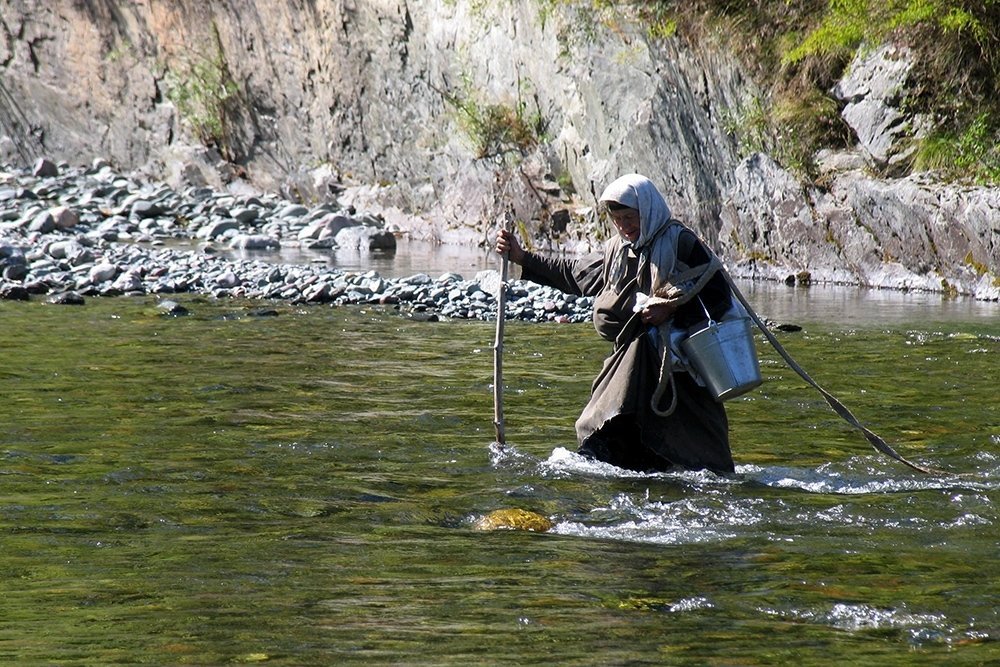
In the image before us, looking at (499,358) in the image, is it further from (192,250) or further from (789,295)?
(192,250)

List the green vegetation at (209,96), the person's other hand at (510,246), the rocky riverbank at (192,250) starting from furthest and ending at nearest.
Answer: the green vegetation at (209,96) < the rocky riverbank at (192,250) < the person's other hand at (510,246)

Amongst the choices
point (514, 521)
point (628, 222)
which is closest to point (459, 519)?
point (514, 521)

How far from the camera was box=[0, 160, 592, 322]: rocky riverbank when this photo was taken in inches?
580

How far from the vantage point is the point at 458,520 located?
5828mm

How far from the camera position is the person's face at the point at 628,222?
6453 mm

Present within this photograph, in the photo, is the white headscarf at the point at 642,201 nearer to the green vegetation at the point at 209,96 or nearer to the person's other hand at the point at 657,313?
the person's other hand at the point at 657,313

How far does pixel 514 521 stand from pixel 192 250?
1606 centimetres

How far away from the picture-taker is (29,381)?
31.2 feet

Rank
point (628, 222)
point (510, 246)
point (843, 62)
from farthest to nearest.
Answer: point (843, 62)
point (510, 246)
point (628, 222)

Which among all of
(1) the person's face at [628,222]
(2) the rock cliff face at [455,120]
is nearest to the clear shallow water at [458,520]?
(1) the person's face at [628,222]

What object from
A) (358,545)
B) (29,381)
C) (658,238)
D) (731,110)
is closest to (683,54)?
(731,110)

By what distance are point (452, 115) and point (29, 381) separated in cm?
1502

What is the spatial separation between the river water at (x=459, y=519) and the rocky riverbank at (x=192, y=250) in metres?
3.65

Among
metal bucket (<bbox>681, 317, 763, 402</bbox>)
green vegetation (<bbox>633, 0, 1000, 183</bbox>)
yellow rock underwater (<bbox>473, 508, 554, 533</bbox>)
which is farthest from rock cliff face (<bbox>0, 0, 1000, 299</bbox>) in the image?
yellow rock underwater (<bbox>473, 508, 554, 533</bbox>)
